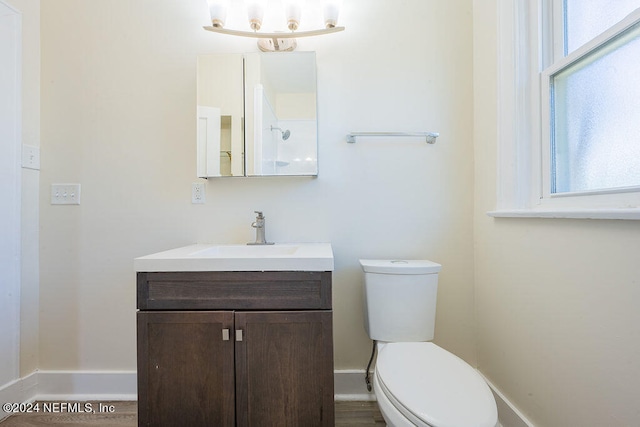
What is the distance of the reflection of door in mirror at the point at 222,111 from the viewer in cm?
143

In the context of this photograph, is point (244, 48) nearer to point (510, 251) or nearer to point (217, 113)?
point (217, 113)

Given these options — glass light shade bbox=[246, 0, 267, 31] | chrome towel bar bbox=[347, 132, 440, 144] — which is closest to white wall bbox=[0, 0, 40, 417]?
glass light shade bbox=[246, 0, 267, 31]

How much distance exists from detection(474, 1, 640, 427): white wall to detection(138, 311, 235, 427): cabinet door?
1123 millimetres

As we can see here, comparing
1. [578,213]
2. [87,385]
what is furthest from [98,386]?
[578,213]

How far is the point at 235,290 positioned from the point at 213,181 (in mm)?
707

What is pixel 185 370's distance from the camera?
3.30 feet

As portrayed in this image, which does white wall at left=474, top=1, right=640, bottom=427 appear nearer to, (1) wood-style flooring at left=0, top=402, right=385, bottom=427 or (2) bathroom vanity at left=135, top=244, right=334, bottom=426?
(1) wood-style flooring at left=0, top=402, right=385, bottom=427

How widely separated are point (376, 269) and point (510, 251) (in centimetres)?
56

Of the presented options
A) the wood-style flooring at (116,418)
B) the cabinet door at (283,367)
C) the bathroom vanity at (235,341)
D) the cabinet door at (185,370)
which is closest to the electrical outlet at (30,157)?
the bathroom vanity at (235,341)

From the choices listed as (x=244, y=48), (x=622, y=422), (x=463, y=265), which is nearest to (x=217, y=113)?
(x=244, y=48)

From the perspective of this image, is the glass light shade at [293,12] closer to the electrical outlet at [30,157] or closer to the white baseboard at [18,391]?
the electrical outlet at [30,157]

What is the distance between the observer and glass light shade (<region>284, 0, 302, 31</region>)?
1.36m

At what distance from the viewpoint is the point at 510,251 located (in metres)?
1.18

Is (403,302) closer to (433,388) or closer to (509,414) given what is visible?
(433,388)
